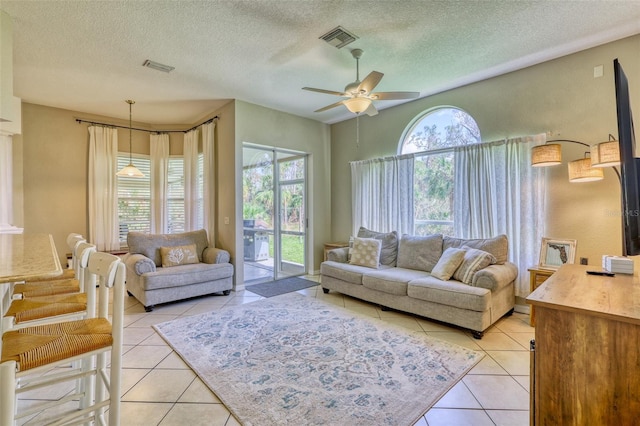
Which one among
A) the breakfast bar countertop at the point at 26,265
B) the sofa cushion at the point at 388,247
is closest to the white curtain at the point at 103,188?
the breakfast bar countertop at the point at 26,265

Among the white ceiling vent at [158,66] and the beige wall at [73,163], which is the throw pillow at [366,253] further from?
the white ceiling vent at [158,66]

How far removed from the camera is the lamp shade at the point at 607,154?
238cm

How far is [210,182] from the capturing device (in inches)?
198

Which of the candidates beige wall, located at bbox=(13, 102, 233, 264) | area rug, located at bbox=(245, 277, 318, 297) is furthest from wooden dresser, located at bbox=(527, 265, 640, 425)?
beige wall, located at bbox=(13, 102, 233, 264)

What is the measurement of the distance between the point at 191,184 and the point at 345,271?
3343 mm

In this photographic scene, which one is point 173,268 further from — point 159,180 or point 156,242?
point 159,180

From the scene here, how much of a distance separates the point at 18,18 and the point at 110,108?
2.56 meters

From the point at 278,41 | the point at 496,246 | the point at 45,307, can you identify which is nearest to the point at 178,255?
the point at 45,307

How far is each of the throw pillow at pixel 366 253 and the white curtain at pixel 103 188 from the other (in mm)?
4307

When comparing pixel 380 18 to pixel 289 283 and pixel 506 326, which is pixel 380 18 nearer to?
pixel 506 326

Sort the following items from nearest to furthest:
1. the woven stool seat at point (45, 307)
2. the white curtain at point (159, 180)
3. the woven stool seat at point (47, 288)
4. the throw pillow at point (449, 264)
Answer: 1. the woven stool seat at point (45, 307)
2. the woven stool seat at point (47, 288)
3. the throw pillow at point (449, 264)
4. the white curtain at point (159, 180)

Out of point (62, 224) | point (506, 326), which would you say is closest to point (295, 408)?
point (506, 326)

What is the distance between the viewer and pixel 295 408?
1.90 m

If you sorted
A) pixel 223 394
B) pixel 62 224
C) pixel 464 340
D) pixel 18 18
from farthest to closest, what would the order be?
pixel 62 224 → pixel 464 340 → pixel 18 18 → pixel 223 394
